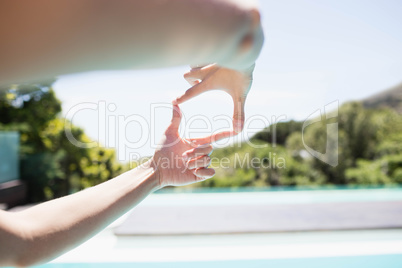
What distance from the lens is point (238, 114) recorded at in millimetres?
691

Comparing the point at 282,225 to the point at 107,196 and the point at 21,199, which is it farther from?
the point at 21,199

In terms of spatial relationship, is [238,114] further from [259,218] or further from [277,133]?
[277,133]

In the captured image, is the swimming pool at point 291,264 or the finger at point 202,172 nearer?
the finger at point 202,172

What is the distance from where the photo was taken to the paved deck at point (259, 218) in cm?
507

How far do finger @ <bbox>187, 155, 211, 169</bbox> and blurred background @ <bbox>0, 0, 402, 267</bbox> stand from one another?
9.80 ft

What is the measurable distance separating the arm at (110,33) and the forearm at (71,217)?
345 millimetres

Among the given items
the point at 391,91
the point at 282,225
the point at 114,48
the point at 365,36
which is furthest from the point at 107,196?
the point at 391,91

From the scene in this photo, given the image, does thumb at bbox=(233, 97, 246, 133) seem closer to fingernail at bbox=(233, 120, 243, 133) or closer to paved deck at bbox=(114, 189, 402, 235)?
fingernail at bbox=(233, 120, 243, 133)

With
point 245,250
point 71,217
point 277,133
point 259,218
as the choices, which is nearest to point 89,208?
point 71,217

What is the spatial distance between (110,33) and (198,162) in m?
0.70

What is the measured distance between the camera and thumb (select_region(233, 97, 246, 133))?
0.60 meters

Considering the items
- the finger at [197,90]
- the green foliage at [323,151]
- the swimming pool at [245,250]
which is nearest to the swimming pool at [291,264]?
the swimming pool at [245,250]

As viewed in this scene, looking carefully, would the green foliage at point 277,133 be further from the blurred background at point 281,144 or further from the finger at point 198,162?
the finger at point 198,162

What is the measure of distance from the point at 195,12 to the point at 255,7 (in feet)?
0.19
